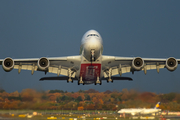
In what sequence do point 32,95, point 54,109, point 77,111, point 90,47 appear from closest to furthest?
point 90,47 → point 32,95 → point 54,109 → point 77,111

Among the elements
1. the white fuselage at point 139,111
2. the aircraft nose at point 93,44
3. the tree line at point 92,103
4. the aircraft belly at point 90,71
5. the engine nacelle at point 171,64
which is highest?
the aircraft nose at point 93,44

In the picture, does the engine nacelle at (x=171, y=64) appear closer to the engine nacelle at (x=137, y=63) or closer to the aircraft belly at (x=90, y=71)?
the engine nacelle at (x=137, y=63)

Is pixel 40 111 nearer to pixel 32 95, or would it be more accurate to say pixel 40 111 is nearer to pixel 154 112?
pixel 32 95

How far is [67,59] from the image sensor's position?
31609mm

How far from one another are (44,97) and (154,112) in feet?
46.0

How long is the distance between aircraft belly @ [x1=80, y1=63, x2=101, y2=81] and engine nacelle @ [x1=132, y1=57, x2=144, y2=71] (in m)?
4.19

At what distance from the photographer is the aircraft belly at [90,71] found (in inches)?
1208

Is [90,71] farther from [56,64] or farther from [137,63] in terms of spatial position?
[137,63]

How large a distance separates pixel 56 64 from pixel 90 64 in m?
5.21

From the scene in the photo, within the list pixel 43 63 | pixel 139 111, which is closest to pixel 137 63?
pixel 139 111

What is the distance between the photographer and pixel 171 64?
1224 inches

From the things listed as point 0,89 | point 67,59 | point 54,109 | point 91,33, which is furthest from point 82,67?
point 0,89

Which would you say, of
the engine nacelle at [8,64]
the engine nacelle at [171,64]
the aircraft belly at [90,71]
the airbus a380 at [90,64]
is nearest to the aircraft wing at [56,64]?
the airbus a380 at [90,64]

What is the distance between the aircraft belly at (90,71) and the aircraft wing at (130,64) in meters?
1.21
